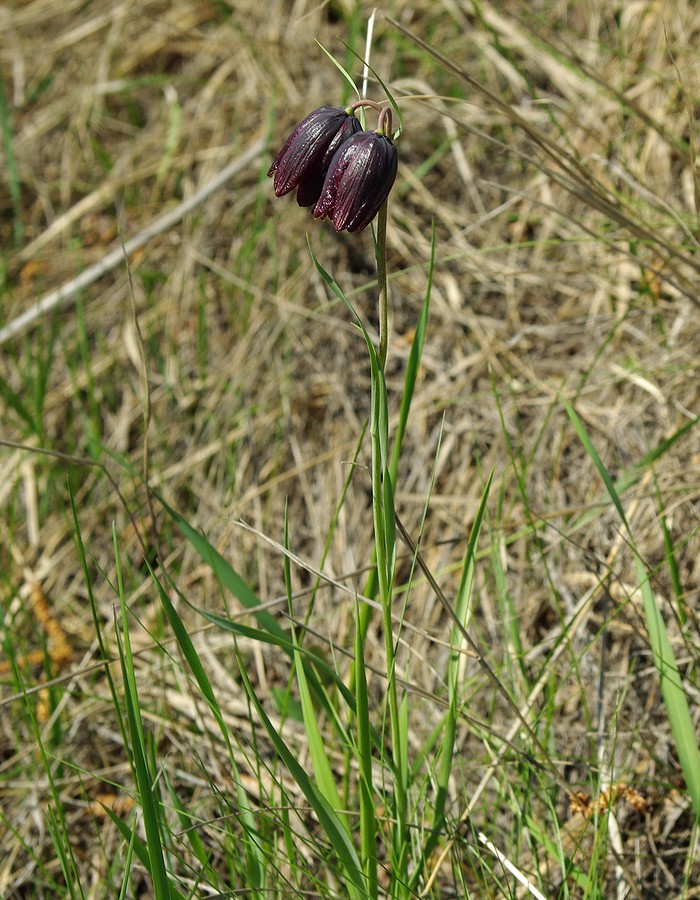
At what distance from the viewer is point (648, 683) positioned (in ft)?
6.21

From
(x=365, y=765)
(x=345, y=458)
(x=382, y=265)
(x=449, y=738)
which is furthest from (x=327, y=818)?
(x=345, y=458)

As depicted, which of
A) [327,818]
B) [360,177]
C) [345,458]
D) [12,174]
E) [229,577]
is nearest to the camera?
[360,177]

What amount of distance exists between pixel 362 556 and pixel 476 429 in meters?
0.46

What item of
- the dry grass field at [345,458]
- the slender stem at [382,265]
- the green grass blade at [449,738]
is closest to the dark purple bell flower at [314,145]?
the slender stem at [382,265]

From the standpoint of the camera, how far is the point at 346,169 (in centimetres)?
121

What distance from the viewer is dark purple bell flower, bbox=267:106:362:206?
1.27 meters

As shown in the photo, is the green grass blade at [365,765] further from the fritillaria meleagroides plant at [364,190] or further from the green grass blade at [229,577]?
the green grass blade at [229,577]

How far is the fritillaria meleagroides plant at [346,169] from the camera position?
47.1 inches

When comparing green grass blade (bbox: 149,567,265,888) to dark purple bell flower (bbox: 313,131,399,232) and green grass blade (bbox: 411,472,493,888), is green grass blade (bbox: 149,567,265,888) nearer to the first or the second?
green grass blade (bbox: 411,472,493,888)

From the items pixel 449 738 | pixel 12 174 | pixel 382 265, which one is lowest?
pixel 449 738

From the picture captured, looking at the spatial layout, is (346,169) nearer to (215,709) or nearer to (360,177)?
(360,177)

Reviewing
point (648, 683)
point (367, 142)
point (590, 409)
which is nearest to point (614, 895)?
point (648, 683)

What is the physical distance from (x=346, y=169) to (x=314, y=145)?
9cm

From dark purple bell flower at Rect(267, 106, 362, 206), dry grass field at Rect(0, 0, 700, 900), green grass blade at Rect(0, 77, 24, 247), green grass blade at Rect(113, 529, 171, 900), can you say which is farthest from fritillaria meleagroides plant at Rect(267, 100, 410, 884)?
green grass blade at Rect(0, 77, 24, 247)
